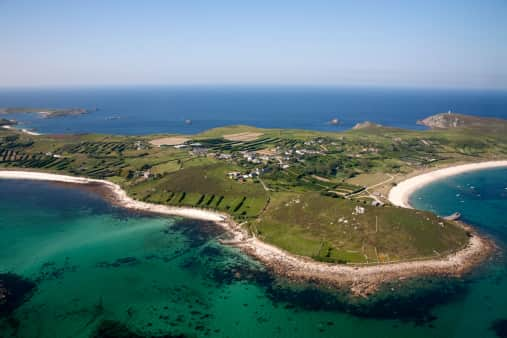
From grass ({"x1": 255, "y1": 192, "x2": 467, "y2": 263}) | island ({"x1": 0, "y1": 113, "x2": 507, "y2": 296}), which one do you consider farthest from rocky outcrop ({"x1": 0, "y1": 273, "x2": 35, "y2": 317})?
grass ({"x1": 255, "y1": 192, "x2": 467, "y2": 263})

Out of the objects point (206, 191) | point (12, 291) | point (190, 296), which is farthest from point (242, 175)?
point (12, 291)

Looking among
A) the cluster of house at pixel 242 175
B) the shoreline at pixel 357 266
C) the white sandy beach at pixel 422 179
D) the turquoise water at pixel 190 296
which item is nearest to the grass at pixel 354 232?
the shoreline at pixel 357 266

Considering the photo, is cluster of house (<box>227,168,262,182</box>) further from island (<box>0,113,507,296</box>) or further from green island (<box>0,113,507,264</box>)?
island (<box>0,113,507,296</box>)

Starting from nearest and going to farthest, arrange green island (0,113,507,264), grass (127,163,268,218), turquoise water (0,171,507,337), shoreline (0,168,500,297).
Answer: turquoise water (0,171,507,337) < shoreline (0,168,500,297) < green island (0,113,507,264) < grass (127,163,268,218)

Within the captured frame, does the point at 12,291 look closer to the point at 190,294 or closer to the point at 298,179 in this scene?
the point at 190,294

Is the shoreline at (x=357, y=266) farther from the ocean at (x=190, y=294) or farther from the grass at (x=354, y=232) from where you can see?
the ocean at (x=190, y=294)

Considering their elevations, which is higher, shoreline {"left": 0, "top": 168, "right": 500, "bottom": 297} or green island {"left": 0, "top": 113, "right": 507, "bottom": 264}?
green island {"left": 0, "top": 113, "right": 507, "bottom": 264}
